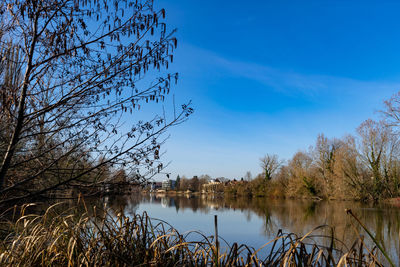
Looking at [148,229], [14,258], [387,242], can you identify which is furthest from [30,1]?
[387,242]

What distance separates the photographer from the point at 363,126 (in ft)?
95.1

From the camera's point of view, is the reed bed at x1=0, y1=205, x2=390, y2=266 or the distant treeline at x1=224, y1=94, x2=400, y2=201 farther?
the distant treeline at x1=224, y1=94, x2=400, y2=201

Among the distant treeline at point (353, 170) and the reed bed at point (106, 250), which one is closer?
the reed bed at point (106, 250)

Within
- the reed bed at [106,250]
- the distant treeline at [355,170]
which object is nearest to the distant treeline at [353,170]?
the distant treeline at [355,170]

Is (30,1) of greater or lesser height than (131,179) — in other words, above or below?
above

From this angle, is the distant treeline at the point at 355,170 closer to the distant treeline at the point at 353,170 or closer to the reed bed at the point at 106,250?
the distant treeline at the point at 353,170

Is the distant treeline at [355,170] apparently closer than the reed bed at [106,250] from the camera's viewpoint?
No

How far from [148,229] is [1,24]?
8.41 ft

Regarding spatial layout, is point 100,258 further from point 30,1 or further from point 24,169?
point 30,1

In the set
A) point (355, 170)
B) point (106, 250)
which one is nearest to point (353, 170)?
point (355, 170)

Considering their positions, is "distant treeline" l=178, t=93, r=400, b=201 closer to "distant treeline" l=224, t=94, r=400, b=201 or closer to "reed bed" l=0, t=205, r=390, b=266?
"distant treeline" l=224, t=94, r=400, b=201

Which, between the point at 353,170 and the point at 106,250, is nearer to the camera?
the point at 106,250

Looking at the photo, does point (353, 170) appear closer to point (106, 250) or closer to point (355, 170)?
point (355, 170)

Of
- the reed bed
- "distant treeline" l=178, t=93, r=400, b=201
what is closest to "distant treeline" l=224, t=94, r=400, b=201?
"distant treeline" l=178, t=93, r=400, b=201
